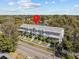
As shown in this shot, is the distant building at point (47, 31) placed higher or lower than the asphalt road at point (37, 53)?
higher

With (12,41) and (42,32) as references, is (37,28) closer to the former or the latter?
(42,32)

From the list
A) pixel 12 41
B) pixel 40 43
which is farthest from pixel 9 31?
pixel 40 43

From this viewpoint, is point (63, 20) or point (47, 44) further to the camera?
point (63, 20)

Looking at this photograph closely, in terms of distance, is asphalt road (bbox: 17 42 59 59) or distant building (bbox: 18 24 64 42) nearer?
asphalt road (bbox: 17 42 59 59)

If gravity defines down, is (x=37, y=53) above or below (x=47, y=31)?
below

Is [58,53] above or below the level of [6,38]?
below

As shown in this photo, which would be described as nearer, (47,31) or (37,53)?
(37,53)

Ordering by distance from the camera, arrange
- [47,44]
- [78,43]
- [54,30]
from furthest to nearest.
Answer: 1. [54,30]
2. [47,44]
3. [78,43]

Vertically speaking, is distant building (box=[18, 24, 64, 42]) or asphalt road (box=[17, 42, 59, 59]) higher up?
distant building (box=[18, 24, 64, 42])

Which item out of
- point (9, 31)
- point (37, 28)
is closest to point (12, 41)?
point (9, 31)

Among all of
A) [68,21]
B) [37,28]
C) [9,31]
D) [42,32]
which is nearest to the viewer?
[9,31]

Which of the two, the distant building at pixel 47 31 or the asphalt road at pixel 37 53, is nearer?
the asphalt road at pixel 37 53
